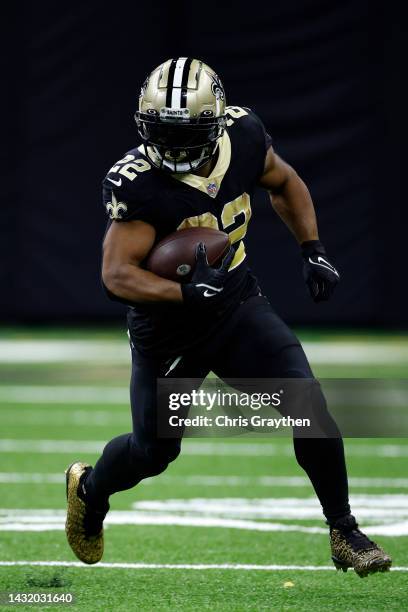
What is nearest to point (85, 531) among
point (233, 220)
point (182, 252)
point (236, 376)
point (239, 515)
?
point (236, 376)

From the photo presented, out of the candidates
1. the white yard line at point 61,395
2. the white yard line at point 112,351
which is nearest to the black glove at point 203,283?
the white yard line at point 61,395

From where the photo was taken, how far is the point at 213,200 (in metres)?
3.62

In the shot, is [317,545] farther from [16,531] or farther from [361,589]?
[16,531]

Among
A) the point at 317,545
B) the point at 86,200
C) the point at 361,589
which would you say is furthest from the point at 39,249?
the point at 361,589

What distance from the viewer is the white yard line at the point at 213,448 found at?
6.27 meters

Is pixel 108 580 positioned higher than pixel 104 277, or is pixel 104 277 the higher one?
pixel 104 277

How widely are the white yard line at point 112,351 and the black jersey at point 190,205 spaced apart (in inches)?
207

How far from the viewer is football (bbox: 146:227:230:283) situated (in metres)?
3.48

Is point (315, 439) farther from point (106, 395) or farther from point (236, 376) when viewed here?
point (106, 395)

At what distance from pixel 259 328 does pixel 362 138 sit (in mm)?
6515

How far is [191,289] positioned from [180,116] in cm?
48

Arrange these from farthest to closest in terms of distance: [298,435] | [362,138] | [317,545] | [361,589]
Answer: [362,138]
[317,545]
[361,589]
[298,435]

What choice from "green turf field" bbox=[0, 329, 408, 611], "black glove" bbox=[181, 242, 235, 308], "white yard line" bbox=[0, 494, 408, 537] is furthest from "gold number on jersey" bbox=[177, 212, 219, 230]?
"white yard line" bbox=[0, 494, 408, 537]

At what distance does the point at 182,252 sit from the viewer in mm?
3473
